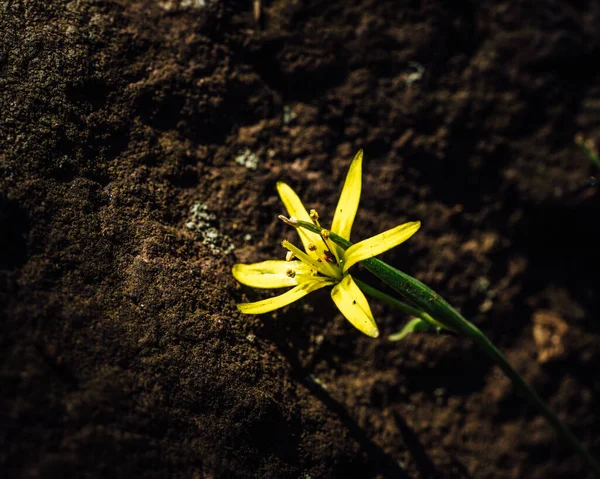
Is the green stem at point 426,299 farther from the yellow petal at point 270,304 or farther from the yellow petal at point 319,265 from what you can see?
the yellow petal at point 270,304

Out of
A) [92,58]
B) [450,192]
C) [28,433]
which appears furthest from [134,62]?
[450,192]

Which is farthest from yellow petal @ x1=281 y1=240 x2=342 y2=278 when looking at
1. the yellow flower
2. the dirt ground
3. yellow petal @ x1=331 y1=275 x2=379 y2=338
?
the dirt ground

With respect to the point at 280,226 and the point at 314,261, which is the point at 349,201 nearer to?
the point at 314,261

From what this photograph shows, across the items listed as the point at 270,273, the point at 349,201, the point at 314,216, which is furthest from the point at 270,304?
the point at 349,201

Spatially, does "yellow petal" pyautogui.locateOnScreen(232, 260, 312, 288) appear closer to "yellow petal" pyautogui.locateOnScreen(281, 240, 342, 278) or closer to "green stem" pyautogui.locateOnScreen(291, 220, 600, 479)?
"yellow petal" pyautogui.locateOnScreen(281, 240, 342, 278)

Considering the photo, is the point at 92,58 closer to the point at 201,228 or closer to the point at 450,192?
the point at 201,228

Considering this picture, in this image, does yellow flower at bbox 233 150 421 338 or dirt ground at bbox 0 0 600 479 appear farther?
yellow flower at bbox 233 150 421 338
